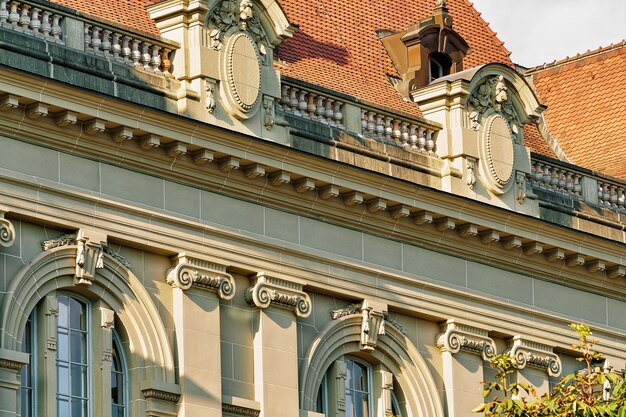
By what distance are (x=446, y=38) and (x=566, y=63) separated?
31.3 feet

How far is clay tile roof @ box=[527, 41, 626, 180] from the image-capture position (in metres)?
54.5

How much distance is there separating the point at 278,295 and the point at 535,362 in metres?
6.17

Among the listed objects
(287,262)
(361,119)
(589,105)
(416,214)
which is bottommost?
(287,262)

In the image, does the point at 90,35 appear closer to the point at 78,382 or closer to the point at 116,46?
the point at 116,46

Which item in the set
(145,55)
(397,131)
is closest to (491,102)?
(397,131)

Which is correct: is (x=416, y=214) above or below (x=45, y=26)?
below

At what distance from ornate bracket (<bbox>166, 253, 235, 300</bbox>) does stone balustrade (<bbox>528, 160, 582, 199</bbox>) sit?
7.97 meters

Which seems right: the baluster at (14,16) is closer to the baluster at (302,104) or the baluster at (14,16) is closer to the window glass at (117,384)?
the window glass at (117,384)

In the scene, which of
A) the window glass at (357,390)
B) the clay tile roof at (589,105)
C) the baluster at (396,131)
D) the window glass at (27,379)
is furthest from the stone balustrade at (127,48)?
the clay tile roof at (589,105)

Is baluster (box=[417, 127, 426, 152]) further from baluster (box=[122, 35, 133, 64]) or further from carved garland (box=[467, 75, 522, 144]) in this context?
baluster (box=[122, 35, 133, 64])

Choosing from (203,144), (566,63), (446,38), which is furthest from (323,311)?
(566,63)

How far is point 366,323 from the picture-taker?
43.8m

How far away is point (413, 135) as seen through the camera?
151 feet

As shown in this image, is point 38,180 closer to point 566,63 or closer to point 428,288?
point 428,288
